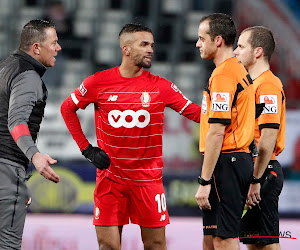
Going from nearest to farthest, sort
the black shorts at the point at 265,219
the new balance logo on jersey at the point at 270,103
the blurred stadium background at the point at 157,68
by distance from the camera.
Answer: the new balance logo on jersey at the point at 270,103, the black shorts at the point at 265,219, the blurred stadium background at the point at 157,68

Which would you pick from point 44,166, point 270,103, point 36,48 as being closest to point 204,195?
point 270,103

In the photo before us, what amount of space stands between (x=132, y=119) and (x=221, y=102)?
96 cm

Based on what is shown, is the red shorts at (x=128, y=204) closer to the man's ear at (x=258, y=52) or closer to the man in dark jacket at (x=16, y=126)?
the man in dark jacket at (x=16, y=126)

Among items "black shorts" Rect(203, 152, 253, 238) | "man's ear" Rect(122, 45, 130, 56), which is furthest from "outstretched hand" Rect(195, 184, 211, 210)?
"man's ear" Rect(122, 45, 130, 56)

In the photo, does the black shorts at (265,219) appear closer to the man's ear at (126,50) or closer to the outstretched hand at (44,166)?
the man's ear at (126,50)

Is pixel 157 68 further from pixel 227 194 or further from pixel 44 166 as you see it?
pixel 44 166

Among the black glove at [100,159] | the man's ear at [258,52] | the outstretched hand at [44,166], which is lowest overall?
the black glove at [100,159]

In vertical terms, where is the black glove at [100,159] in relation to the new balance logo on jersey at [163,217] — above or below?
above

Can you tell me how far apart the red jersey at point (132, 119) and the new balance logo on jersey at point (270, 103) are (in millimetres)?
526

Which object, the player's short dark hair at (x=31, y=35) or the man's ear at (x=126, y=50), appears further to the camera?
the man's ear at (x=126, y=50)

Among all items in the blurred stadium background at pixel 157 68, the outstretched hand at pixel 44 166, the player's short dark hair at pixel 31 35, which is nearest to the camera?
the outstretched hand at pixel 44 166

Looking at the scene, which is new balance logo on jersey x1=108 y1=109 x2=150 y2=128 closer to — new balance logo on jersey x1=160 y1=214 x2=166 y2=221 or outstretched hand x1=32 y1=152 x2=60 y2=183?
new balance logo on jersey x1=160 y1=214 x2=166 y2=221

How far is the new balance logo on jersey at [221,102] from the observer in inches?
152

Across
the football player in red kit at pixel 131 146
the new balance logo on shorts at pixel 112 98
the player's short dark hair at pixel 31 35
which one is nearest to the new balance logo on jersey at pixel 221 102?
the football player in red kit at pixel 131 146
